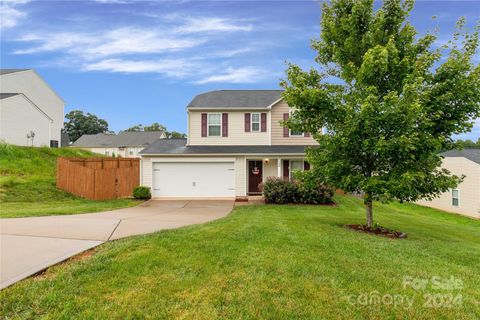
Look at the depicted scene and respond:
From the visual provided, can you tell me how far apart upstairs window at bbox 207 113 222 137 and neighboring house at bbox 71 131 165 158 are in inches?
1403

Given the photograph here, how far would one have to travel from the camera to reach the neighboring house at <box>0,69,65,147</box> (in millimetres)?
22625

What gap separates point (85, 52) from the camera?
15.6m

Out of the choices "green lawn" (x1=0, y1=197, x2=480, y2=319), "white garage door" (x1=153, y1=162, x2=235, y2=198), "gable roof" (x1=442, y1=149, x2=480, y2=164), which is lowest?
"green lawn" (x1=0, y1=197, x2=480, y2=319)

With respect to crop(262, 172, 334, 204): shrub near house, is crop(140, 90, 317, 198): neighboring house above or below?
above

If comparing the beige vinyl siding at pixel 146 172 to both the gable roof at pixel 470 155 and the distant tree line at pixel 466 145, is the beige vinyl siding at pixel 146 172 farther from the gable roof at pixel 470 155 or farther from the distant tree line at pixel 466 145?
the gable roof at pixel 470 155

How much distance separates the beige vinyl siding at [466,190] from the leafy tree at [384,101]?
13781 mm

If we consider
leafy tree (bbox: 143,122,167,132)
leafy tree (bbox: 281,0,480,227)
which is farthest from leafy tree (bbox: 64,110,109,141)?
leafy tree (bbox: 281,0,480,227)

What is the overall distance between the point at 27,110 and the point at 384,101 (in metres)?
27.4

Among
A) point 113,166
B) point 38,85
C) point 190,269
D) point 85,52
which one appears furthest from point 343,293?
point 38,85

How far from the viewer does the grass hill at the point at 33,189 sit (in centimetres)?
1084

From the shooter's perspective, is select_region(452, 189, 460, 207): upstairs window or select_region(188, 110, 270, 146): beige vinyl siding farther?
select_region(452, 189, 460, 207): upstairs window

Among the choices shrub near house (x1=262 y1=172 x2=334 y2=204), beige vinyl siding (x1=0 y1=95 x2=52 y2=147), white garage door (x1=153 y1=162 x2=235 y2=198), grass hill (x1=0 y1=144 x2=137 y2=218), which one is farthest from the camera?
beige vinyl siding (x1=0 y1=95 x2=52 y2=147)

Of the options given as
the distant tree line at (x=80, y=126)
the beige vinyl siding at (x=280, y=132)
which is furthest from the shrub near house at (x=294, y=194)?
the distant tree line at (x=80, y=126)

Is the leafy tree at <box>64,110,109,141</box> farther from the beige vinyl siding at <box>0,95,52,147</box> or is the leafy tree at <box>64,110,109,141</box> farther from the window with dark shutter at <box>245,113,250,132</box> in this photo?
the window with dark shutter at <box>245,113,250,132</box>
